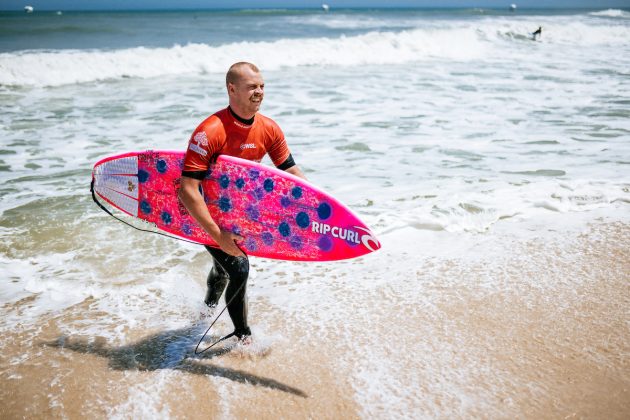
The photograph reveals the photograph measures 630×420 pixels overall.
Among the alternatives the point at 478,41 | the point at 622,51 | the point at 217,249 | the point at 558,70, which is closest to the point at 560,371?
the point at 217,249

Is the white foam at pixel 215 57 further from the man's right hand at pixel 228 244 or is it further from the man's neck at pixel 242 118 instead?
the man's right hand at pixel 228 244

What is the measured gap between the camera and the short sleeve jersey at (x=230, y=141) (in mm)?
2398

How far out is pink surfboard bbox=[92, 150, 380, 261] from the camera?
2.72m

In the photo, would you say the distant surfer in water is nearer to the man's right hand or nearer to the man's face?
the man's face

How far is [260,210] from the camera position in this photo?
2818 mm

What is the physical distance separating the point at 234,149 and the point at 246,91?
1.15 feet

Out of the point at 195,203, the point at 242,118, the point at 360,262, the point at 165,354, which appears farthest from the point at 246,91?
the point at 360,262

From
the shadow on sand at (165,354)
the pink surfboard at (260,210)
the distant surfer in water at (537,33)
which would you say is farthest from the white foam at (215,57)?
the shadow on sand at (165,354)

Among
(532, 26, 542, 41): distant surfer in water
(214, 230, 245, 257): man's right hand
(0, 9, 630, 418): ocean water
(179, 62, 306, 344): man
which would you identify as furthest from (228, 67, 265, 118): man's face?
(532, 26, 542, 41): distant surfer in water

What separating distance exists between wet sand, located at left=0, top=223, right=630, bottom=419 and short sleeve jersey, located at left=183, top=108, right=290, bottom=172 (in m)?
1.11

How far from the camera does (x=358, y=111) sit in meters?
9.85

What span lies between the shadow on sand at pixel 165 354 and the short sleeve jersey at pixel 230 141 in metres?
1.11

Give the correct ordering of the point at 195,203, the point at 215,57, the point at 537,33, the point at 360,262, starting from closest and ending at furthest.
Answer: the point at 195,203 < the point at 360,262 < the point at 215,57 < the point at 537,33

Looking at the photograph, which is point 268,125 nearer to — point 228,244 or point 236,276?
point 228,244
